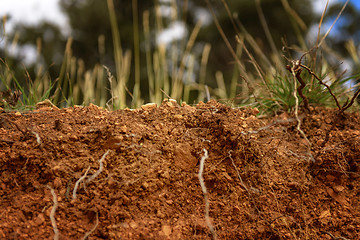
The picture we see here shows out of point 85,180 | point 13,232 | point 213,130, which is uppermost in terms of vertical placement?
point 213,130

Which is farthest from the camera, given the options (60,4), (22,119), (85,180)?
(60,4)

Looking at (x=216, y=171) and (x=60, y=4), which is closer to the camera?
(x=216, y=171)

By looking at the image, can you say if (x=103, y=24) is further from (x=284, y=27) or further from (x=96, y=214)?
(x=96, y=214)

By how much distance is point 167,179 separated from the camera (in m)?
1.32

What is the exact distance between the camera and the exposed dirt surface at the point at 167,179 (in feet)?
3.94

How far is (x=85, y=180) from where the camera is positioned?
1.24 metres

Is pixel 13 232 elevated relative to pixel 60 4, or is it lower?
lower

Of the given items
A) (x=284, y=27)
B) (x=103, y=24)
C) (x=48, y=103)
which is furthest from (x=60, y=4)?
(x=48, y=103)

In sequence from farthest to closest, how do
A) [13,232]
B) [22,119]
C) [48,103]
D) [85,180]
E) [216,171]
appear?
[48,103], [22,119], [216,171], [85,180], [13,232]

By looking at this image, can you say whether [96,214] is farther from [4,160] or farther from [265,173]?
[265,173]

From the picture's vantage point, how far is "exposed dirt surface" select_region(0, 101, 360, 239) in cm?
120

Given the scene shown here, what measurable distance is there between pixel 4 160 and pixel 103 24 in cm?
766

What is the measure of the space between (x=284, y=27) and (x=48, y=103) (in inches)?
303

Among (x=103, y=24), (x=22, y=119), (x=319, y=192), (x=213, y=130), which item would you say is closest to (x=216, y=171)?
(x=213, y=130)
